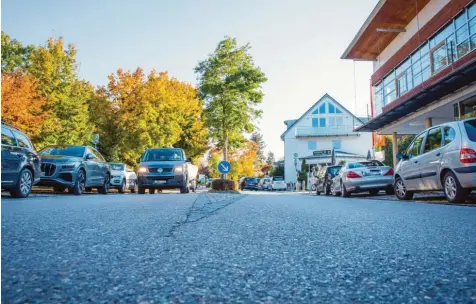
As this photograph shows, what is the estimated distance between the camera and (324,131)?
52438 millimetres

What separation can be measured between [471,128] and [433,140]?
134cm

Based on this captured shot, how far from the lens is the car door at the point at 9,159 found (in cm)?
915

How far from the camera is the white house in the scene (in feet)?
171

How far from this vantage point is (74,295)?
4.87ft

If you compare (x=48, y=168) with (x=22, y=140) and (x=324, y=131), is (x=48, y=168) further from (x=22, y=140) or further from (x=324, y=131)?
(x=324, y=131)

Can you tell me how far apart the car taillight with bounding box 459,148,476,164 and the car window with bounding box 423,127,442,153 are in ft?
3.78

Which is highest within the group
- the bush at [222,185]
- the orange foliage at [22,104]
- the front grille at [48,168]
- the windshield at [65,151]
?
the orange foliage at [22,104]

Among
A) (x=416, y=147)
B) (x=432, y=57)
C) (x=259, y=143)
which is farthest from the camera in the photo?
(x=259, y=143)

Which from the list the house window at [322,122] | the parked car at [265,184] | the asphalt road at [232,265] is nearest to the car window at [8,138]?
the asphalt road at [232,265]

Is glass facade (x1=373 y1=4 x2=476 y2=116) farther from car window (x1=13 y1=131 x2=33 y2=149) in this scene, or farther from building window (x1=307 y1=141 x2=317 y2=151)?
building window (x1=307 y1=141 x2=317 y2=151)

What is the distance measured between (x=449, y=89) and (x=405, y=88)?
676 centimetres

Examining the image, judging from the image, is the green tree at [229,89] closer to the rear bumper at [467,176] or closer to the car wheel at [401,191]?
the car wheel at [401,191]

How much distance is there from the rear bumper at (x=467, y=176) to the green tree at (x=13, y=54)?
3186cm

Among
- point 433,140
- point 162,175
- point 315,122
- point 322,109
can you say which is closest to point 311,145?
point 315,122
